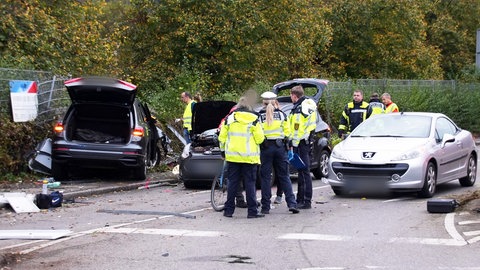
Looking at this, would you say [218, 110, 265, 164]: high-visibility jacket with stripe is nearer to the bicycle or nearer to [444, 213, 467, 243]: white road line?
the bicycle

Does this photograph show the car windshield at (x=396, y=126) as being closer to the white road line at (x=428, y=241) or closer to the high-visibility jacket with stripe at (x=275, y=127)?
the high-visibility jacket with stripe at (x=275, y=127)

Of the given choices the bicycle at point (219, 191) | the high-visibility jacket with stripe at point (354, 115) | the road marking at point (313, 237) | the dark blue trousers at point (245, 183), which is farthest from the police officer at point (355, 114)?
the road marking at point (313, 237)

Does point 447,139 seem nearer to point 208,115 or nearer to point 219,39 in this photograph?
point 208,115

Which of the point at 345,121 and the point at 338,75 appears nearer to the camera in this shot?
the point at 345,121

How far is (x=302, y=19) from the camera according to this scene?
30188 mm

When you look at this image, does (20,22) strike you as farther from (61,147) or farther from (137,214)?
(137,214)

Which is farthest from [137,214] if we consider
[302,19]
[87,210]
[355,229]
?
[302,19]

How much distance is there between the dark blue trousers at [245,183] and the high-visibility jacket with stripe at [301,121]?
110 cm

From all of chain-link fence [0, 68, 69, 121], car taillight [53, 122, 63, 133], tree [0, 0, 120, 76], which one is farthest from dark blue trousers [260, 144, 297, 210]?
tree [0, 0, 120, 76]

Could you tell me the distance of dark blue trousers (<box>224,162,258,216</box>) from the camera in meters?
11.0

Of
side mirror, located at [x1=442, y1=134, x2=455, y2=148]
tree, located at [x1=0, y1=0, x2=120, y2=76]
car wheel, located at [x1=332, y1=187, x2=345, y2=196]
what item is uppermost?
tree, located at [x1=0, y1=0, x2=120, y2=76]

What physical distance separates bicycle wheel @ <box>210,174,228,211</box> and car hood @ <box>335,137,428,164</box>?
7.66 feet

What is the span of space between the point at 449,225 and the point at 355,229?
1250 millimetres

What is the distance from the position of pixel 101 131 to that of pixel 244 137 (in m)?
5.71
